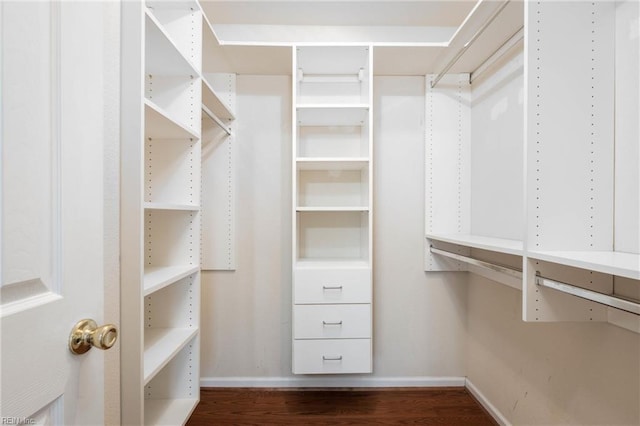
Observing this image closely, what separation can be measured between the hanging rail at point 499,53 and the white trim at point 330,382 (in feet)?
6.63

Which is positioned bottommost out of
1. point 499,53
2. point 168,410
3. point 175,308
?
point 168,410

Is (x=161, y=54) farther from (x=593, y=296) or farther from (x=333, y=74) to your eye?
(x=593, y=296)

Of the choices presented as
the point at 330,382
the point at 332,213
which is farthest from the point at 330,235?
the point at 330,382

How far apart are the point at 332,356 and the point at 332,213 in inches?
34.9

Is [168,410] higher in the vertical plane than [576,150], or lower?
lower

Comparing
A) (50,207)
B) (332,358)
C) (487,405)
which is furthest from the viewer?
(487,405)

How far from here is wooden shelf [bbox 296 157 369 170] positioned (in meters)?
1.72

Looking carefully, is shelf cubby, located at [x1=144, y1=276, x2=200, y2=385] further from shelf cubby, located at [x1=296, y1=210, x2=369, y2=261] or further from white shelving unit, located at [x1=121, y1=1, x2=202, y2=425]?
shelf cubby, located at [x1=296, y1=210, x2=369, y2=261]

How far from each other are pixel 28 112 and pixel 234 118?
64.8 inches

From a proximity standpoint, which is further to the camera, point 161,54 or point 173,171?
point 173,171

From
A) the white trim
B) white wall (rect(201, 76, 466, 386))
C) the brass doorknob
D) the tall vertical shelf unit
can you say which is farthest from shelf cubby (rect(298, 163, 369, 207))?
the brass doorknob

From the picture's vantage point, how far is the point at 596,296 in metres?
0.83

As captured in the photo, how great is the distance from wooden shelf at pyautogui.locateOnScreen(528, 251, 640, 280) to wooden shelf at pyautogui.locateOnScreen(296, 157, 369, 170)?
995 millimetres

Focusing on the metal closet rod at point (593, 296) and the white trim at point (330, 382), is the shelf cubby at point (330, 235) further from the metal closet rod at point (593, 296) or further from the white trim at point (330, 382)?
the metal closet rod at point (593, 296)
